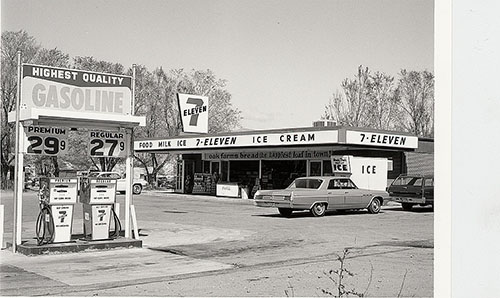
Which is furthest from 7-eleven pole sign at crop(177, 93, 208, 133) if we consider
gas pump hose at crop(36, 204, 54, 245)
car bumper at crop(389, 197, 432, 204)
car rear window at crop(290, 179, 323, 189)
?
gas pump hose at crop(36, 204, 54, 245)

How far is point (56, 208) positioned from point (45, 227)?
0.44 meters

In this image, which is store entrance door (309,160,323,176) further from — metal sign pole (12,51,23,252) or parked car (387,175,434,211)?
metal sign pole (12,51,23,252)

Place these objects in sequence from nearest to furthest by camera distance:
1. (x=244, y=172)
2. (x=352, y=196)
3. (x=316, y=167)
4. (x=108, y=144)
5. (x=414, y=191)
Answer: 1. (x=108, y=144)
2. (x=352, y=196)
3. (x=414, y=191)
4. (x=316, y=167)
5. (x=244, y=172)

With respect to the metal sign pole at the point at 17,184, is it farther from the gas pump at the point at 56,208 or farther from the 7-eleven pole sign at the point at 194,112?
the 7-eleven pole sign at the point at 194,112

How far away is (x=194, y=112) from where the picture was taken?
34.6m

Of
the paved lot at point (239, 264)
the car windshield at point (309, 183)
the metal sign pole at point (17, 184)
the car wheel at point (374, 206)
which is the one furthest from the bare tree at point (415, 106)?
the metal sign pole at point (17, 184)

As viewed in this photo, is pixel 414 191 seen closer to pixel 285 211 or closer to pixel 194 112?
pixel 285 211

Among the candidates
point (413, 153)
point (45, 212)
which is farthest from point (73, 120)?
point (413, 153)

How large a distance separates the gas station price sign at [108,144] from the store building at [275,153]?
14.6 meters

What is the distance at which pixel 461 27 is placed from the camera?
4.81 m

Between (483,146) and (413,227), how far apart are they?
1163 centimetres

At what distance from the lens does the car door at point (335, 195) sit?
63.4 ft

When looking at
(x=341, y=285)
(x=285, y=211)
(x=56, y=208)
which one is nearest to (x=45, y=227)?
(x=56, y=208)

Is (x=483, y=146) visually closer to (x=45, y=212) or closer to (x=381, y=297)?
(x=381, y=297)
